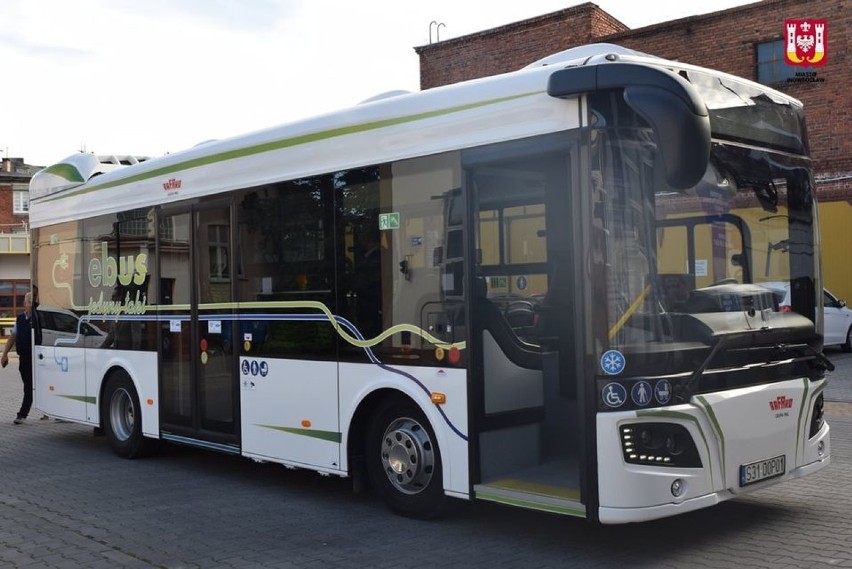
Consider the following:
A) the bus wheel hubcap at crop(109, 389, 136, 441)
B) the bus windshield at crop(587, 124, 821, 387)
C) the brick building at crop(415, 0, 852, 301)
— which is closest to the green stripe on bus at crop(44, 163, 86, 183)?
the bus wheel hubcap at crop(109, 389, 136, 441)

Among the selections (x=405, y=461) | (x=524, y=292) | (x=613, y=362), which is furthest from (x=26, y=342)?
(x=613, y=362)

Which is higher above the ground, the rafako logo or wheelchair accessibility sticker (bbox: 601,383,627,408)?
→ wheelchair accessibility sticker (bbox: 601,383,627,408)

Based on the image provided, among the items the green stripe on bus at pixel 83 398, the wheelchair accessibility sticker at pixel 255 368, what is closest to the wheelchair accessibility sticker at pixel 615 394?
the wheelchair accessibility sticker at pixel 255 368

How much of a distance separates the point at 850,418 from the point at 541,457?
6.86m

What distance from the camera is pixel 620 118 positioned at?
5.66 meters

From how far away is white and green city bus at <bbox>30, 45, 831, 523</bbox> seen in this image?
5621 mm

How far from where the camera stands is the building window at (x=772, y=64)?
2441 cm

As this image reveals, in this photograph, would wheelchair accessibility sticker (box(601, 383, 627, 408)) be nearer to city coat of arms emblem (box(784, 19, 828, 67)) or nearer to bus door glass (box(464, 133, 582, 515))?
bus door glass (box(464, 133, 582, 515))

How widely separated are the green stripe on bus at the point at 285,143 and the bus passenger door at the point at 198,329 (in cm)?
45

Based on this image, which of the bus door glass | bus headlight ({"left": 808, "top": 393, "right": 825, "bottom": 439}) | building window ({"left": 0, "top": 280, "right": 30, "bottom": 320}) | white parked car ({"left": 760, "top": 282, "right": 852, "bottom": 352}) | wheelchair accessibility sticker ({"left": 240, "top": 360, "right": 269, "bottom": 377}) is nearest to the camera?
the bus door glass

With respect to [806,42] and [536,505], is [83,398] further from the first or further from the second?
[806,42]

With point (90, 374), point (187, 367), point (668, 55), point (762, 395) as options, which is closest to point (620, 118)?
point (762, 395)

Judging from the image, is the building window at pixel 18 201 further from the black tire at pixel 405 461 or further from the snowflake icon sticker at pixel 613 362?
the snowflake icon sticker at pixel 613 362

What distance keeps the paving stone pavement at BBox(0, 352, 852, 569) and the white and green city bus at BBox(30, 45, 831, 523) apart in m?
0.39
